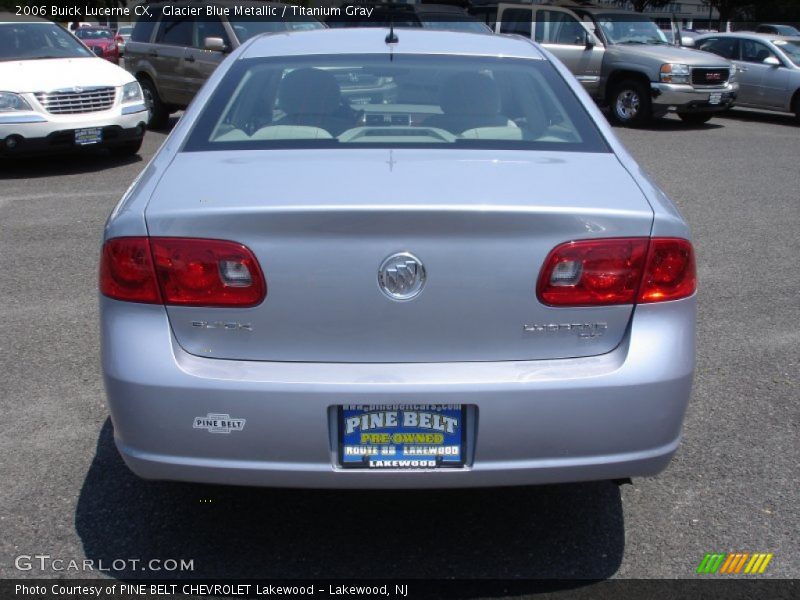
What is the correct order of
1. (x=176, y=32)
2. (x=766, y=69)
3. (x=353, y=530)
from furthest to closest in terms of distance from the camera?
1. (x=766, y=69)
2. (x=176, y=32)
3. (x=353, y=530)

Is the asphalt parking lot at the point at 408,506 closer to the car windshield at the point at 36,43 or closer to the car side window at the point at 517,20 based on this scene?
the car windshield at the point at 36,43

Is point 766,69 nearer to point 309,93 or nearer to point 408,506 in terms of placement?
point 309,93

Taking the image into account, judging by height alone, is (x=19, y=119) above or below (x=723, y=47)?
above

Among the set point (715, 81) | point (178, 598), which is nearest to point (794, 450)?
point (178, 598)

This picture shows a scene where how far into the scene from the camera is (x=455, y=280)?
2783 millimetres

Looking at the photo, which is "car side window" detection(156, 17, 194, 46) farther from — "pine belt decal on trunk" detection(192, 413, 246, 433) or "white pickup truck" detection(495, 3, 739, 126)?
"pine belt decal on trunk" detection(192, 413, 246, 433)

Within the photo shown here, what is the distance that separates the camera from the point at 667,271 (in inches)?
115

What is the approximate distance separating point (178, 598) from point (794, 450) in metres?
2.57

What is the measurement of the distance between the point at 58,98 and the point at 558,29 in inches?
372

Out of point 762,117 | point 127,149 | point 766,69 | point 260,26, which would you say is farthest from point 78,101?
point 762,117

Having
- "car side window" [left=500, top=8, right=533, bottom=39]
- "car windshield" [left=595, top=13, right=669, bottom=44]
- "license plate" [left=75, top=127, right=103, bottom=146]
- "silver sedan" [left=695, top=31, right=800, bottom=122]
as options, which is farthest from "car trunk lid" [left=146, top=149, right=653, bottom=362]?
"silver sedan" [left=695, top=31, right=800, bottom=122]

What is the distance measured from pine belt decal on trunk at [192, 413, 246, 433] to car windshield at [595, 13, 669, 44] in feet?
49.7

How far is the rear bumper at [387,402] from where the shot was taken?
9.11ft

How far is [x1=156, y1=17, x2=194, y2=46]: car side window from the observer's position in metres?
14.0
